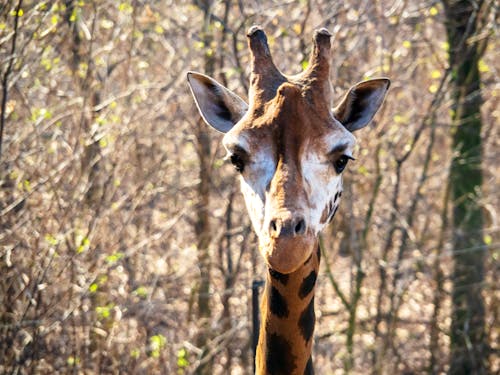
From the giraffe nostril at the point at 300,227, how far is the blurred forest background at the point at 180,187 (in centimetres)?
283

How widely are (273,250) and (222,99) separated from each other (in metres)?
1.14

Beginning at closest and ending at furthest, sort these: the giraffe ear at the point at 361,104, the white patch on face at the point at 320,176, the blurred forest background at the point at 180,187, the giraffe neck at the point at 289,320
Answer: the white patch on face at the point at 320,176 < the giraffe neck at the point at 289,320 < the giraffe ear at the point at 361,104 < the blurred forest background at the point at 180,187

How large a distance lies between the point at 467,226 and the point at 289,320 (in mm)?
4990

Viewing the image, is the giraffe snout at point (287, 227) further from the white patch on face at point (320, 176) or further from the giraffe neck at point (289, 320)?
the giraffe neck at point (289, 320)

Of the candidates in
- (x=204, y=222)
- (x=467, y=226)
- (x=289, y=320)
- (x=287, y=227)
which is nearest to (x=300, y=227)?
(x=287, y=227)

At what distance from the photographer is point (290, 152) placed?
124 inches

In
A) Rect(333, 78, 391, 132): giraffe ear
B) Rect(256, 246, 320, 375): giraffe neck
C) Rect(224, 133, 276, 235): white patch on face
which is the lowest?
Rect(256, 246, 320, 375): giraffe neck

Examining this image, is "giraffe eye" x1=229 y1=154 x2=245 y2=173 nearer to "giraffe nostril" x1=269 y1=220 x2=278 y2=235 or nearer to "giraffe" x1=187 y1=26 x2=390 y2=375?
"giraffe" x1=187 y1=26 x2=390 y2=375

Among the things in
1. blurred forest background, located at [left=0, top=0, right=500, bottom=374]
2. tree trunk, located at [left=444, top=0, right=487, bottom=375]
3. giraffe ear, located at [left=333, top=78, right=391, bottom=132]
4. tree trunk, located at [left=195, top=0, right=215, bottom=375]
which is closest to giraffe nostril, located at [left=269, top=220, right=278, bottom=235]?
giraffe ear, located at [left=333, top=78, right=391, bottom=132]

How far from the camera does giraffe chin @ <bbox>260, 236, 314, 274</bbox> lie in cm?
288

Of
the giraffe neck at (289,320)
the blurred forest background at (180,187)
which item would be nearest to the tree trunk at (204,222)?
the blurred forest background at (180,187)

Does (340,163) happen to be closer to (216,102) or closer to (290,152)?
(290,152)

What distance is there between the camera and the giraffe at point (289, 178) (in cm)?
296

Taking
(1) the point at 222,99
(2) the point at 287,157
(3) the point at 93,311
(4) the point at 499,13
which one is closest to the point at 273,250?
(2) the point at 287,157
